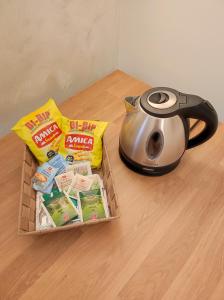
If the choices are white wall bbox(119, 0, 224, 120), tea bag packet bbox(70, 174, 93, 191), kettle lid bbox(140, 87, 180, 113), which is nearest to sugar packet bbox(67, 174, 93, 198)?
tea bag packet bbox(70, 174, 93, 191)

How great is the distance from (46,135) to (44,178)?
0.13 metres

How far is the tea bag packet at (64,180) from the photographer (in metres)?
0.72

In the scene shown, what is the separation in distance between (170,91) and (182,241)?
1.22 feet

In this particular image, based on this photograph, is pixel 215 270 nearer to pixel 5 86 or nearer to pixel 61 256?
pixel 61 256

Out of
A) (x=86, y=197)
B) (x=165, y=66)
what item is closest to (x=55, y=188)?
(x=86, y=197)

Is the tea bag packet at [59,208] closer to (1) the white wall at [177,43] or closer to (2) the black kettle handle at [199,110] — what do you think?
(2) the black kettle handle at [199,110]

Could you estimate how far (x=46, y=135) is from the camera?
0.77 metres

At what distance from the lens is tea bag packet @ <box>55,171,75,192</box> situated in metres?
0.72

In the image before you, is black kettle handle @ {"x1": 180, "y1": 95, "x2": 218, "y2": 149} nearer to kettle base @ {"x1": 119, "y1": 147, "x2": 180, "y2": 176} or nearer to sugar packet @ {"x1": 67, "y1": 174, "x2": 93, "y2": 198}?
kettle base @ {"x1": 119, "y1": 147, "x2": 180, "y2": 176}

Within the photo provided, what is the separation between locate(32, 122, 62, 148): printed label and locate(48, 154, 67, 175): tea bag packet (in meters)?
0.05

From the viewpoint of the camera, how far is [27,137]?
74 cm

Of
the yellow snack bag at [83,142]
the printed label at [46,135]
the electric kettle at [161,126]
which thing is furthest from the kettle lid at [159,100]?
the printed label at [46,135]

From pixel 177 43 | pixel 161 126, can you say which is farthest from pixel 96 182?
pixel 177 43

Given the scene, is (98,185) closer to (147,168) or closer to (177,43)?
(147,168)
